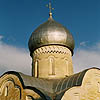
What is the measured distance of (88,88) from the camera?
8469 millimetres

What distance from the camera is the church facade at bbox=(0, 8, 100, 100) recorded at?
27.0 feet

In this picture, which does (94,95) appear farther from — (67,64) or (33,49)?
(33,49)

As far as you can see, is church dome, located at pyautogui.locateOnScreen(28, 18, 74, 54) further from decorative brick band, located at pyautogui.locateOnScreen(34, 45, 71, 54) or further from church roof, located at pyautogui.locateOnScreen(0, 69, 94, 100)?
church roof, located at pyautogui.locateOnScreen(0, 69, 94, 100)

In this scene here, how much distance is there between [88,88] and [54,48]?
113 inches

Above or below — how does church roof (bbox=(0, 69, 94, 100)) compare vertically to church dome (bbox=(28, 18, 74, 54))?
below

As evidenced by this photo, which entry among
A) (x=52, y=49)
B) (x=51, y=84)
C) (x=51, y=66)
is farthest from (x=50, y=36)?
(x=51, y=84)

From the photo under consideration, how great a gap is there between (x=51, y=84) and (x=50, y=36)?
238 cm

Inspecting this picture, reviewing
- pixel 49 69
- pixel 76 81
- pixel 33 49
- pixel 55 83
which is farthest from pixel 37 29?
pixel 76 81

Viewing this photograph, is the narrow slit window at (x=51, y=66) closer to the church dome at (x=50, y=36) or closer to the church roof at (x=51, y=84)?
the church dome at (x=50, y=36)

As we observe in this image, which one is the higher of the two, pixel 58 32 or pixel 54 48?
pixel 58 32

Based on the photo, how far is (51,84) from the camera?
9328 mm

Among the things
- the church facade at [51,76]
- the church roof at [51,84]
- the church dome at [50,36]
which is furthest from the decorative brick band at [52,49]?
the church roof at [51,84]

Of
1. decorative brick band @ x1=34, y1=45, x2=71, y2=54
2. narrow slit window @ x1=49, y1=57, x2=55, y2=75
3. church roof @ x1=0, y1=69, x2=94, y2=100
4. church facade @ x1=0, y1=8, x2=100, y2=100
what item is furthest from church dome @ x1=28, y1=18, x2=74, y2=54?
church roof @ x1=0, y1=69, x2=94, y2=100

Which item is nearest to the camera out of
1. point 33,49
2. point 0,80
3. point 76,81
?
point 76,81
